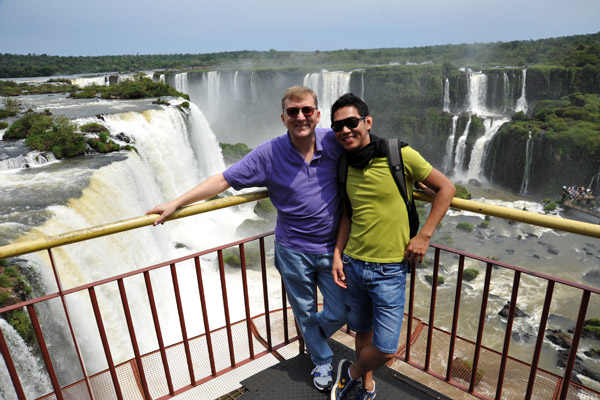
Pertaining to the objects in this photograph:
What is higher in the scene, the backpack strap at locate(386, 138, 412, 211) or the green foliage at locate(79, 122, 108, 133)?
the backpack strap at locate(386, 138, 412, 211)

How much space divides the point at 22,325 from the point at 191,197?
5.17 m

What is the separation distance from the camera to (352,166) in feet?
7.18

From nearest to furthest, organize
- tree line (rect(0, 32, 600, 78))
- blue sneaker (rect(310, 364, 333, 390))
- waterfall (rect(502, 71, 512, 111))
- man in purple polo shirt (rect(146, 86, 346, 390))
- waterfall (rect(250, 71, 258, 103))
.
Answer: man in purple polo shirt (rect(146, 86, 346, 390))
blue sneaker (rect(310, 364, 333, 390))
waterfall (rect(502, 71, 512, 111))
waterfall (rect(250, 71, 258, 103))
tree line (rect(0, 32, 600, 78))

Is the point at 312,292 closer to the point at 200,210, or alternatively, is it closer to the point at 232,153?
the point at 200,210

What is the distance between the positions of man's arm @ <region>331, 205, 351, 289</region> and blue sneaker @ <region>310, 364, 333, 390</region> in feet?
2.47

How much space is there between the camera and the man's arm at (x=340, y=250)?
2.28 metres

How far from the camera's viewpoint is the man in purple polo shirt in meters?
2.24

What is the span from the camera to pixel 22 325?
566cm

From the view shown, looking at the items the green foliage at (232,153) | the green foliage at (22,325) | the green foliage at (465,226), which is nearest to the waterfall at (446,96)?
the green foliage at (465,226)

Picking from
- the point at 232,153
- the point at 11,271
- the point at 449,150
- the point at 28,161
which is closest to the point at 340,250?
the point at 11,271

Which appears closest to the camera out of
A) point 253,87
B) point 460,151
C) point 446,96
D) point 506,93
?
point 460,151

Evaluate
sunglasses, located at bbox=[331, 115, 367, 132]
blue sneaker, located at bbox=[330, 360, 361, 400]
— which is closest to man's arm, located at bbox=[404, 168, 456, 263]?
sunglasses, located at bbox=[331, 115, 367, 132]

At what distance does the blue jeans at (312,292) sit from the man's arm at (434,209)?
1.63ft

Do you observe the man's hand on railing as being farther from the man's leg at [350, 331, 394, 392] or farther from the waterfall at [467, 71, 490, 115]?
the waterfall at [467, 71, 490, 115]
